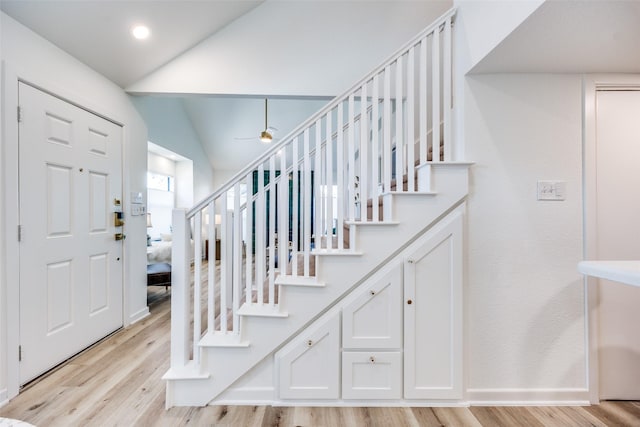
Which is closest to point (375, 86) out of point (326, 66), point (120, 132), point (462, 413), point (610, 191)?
point (326, 66)

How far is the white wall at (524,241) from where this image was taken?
1.70m

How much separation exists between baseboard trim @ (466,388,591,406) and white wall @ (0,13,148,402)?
2891 mm

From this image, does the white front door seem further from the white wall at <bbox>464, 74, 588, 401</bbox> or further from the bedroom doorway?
the bedroom doorway

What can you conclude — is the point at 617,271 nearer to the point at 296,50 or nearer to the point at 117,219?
the point at 296,50

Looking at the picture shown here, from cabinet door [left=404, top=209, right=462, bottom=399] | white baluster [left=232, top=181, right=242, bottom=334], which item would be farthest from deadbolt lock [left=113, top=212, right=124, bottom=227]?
cabinet door [left=404, top=209, right=462, bottom=399]

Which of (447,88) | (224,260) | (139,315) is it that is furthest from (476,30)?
(139,315)

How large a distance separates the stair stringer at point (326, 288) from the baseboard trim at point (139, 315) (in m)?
1.55

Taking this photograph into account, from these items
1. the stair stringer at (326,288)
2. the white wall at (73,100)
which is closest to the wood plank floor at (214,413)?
the stair stringer at (326,288)

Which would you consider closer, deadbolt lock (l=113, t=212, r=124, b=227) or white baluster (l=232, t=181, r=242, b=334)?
white baluster (l=232, t=181, r=242, b=334)

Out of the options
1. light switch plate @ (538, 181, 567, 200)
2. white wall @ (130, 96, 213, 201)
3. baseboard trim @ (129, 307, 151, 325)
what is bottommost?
baseboard trim @ (129, 307, 151, 325)

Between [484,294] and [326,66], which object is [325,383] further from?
[326,66]

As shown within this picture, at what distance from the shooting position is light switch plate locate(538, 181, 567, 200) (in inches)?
67.2

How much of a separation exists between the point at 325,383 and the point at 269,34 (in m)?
2.93

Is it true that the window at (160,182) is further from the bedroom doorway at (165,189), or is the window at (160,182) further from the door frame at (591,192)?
the door frame at (591,192)
